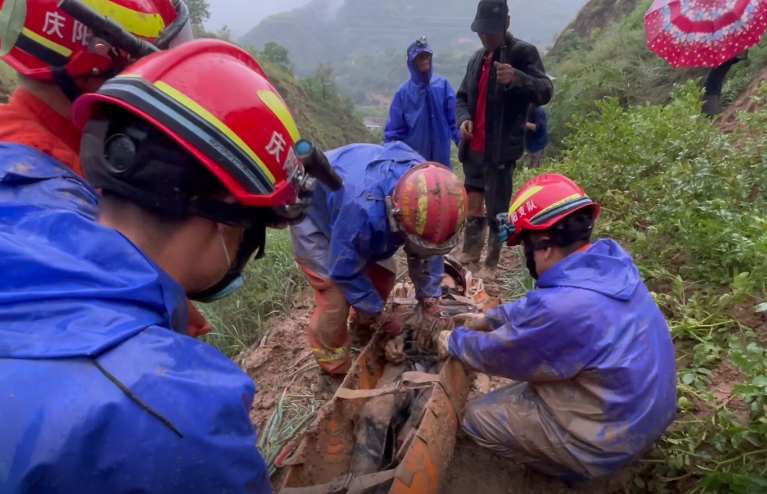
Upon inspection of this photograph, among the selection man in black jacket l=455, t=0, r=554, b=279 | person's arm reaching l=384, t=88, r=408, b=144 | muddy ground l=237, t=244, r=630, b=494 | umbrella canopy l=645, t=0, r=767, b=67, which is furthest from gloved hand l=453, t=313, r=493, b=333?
umbrella canopy l=645, t=0, r=767, b=67

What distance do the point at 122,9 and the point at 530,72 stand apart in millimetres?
3484

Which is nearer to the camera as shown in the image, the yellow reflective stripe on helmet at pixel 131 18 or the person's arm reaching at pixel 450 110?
the yellow reflective stripe on helmet at pixel 131 18

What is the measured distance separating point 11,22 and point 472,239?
415cm

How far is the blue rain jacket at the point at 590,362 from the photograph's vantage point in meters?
2.17

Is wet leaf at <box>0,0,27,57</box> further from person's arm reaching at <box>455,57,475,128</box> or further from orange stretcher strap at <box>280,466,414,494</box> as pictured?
person's arm reaching at <box>455,57,475,128</box>

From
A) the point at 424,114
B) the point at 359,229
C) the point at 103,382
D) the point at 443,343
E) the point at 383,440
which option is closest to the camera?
the point at 103,382

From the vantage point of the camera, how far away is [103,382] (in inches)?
32.4

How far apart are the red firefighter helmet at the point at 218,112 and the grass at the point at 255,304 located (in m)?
3.74

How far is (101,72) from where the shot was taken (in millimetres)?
1656

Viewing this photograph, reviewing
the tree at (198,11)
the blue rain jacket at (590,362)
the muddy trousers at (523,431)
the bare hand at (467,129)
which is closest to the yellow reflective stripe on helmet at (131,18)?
the blue rain jacket at (590,362)

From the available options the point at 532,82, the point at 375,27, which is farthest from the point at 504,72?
the point at 375,27

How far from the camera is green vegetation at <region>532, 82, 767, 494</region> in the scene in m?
2.29

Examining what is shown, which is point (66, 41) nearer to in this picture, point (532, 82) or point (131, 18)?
point (131, 18)

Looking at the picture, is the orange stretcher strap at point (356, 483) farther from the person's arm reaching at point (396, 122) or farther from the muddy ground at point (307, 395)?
the person's arm reaching at point (396, 122)
